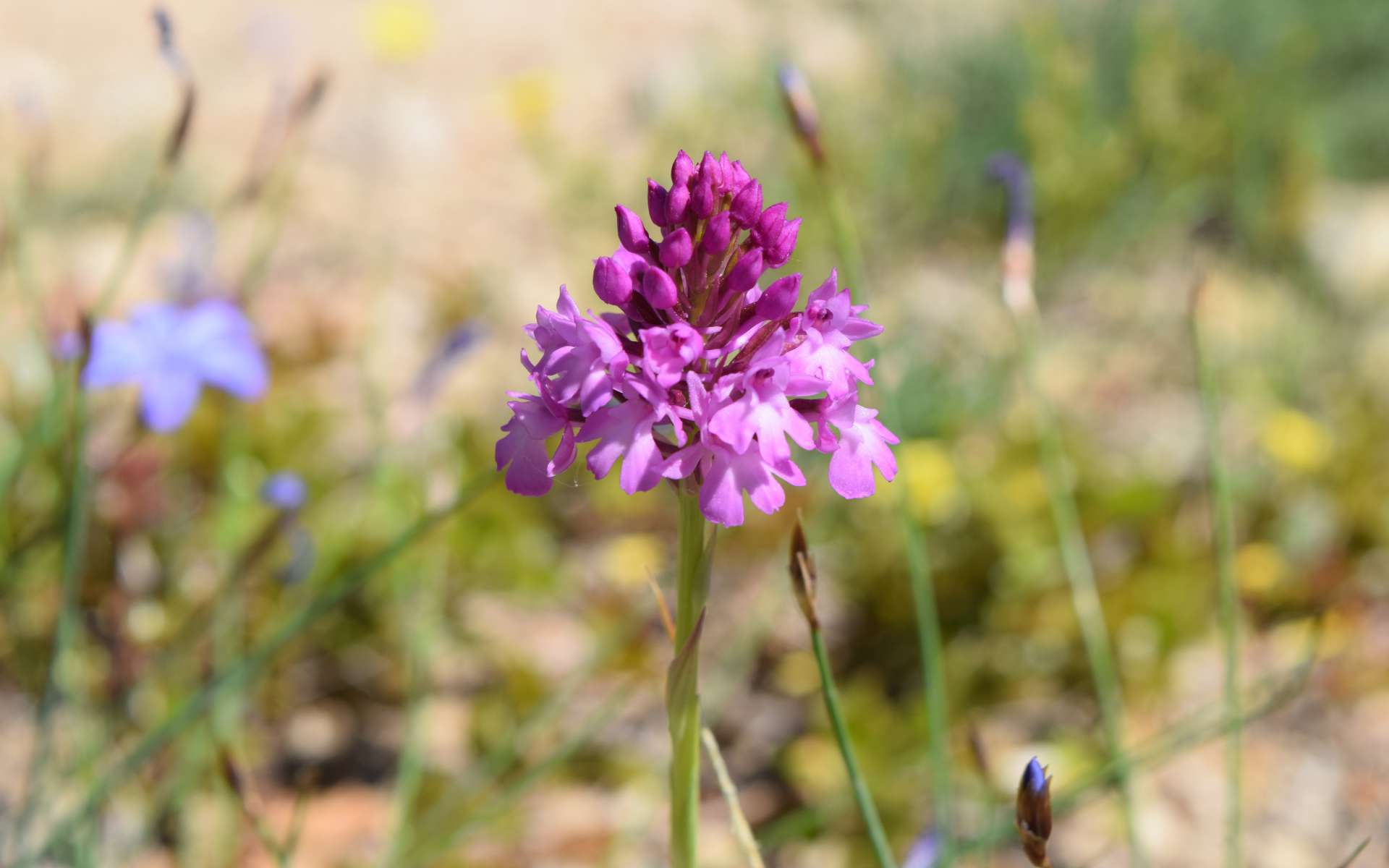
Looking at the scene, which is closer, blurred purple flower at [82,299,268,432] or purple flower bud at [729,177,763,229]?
purple flower bud at [729,177,763,229]

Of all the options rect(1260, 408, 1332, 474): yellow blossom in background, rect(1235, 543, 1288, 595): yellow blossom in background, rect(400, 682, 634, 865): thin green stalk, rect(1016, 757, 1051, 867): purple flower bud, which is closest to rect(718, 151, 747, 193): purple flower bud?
rect(1016, 757, 1051, 867): purple flower bud

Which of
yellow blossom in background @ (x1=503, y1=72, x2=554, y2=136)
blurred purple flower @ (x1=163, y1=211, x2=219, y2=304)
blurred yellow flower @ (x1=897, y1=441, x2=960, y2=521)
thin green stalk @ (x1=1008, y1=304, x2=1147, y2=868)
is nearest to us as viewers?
thin green stalk @ (x1=1008, y1=304, x2=1147, y2=868)

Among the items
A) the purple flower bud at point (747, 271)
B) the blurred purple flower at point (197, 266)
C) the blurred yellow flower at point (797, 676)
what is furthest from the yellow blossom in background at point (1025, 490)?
the purple flower bud at point (747, 271)

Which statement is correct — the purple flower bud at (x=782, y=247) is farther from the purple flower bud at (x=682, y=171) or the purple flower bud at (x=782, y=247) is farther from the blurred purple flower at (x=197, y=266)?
the blurred purple flower at (x=197, y=266)

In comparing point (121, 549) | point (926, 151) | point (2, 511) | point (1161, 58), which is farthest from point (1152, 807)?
point (926, 151)

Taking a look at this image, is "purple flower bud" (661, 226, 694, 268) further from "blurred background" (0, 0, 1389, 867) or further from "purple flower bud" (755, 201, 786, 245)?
"blurred background" (0, 0, 1389, 867)

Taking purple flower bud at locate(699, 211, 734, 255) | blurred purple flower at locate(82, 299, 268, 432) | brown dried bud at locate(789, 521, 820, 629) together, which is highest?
blurred purple flower at locate(82, 299, 268, 432)

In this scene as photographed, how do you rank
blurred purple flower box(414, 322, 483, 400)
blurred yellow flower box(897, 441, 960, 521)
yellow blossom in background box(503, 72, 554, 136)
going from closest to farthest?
1. blurred purple flower box(414, 322, 483, 400)
2. blurred yellow flower box(897, 441, 960, 521)
3. yellow blossom in background box(503, 72, 554, 136)
